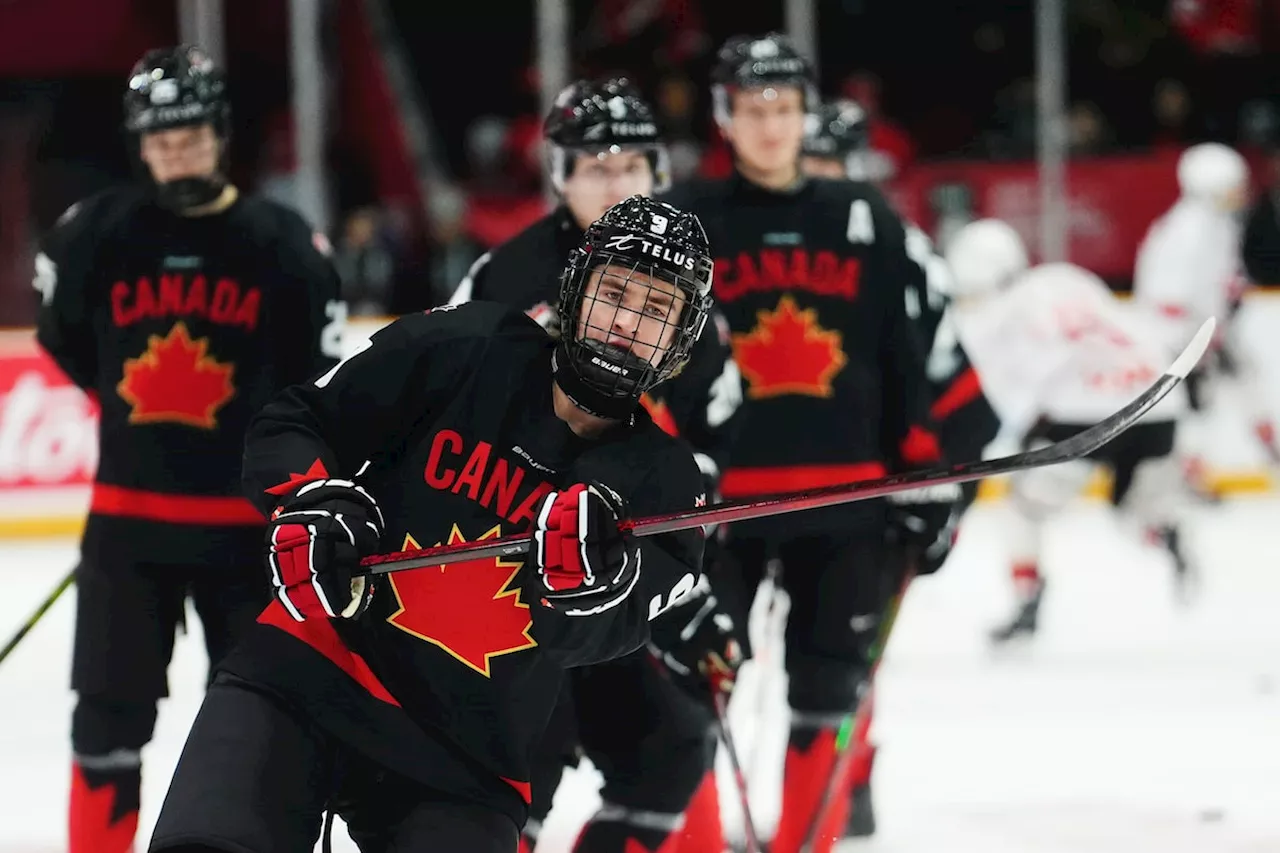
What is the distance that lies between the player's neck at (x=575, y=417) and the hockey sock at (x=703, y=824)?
709mm

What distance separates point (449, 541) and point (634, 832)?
0.66 metres

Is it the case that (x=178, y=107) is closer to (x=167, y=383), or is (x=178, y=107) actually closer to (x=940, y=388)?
(x=167, y=383)

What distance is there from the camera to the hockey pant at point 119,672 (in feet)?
8.66

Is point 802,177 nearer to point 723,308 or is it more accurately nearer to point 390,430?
point 723,308

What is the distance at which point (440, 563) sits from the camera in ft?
5.77

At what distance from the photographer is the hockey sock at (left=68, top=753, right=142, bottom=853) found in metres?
2.64

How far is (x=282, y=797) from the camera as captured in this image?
1695mm

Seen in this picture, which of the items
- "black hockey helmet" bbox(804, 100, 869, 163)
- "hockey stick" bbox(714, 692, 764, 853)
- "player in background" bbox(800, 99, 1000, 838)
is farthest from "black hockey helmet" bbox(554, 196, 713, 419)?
"black hockey helmet" bbox(804, 100, 869, 163)

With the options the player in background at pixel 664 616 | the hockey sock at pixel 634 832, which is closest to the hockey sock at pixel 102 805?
the player in background at pixel 664 616

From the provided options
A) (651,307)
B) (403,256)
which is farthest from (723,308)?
(403,256)

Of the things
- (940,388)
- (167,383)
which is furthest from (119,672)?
(940,388)

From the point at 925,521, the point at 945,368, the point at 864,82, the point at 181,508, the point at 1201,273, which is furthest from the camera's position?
the point at 864,82

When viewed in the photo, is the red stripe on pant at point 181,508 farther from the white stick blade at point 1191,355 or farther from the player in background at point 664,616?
the white stick blade at point 1191,355

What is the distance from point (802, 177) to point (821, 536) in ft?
1.81
